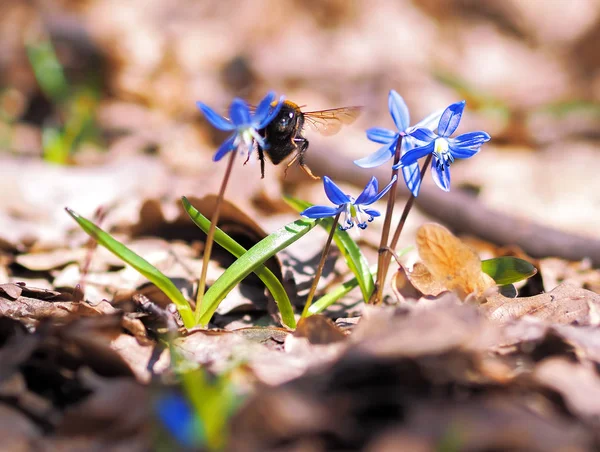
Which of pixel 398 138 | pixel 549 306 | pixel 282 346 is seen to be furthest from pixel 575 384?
pixel 398 138

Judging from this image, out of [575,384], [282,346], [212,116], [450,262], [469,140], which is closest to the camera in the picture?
[575,384]

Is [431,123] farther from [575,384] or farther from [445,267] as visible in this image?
[575,384]

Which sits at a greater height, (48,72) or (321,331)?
(48,72)

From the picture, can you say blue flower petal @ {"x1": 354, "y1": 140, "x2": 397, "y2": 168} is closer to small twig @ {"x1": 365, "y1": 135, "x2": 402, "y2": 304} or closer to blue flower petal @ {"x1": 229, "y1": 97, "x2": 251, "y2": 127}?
small twig @ {"x1": 365, "y1": 135, "x2": 402, "y2": 304}

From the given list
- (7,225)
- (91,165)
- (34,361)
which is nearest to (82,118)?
(91,165)

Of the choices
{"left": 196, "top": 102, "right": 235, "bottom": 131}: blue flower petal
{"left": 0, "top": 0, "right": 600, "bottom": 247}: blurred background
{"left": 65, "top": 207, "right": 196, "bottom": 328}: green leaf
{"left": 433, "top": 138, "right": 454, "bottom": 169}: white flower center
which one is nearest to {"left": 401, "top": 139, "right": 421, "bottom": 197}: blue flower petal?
{"left": 433, "top": 138, "right": 454, "bottom": 169}: white flower center

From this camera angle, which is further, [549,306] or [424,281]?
[424,281]

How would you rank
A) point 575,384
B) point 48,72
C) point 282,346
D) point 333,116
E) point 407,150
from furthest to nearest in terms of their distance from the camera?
point 48,72 < point 333,116 < point 407,150 < point 282,346 < point 575,384
